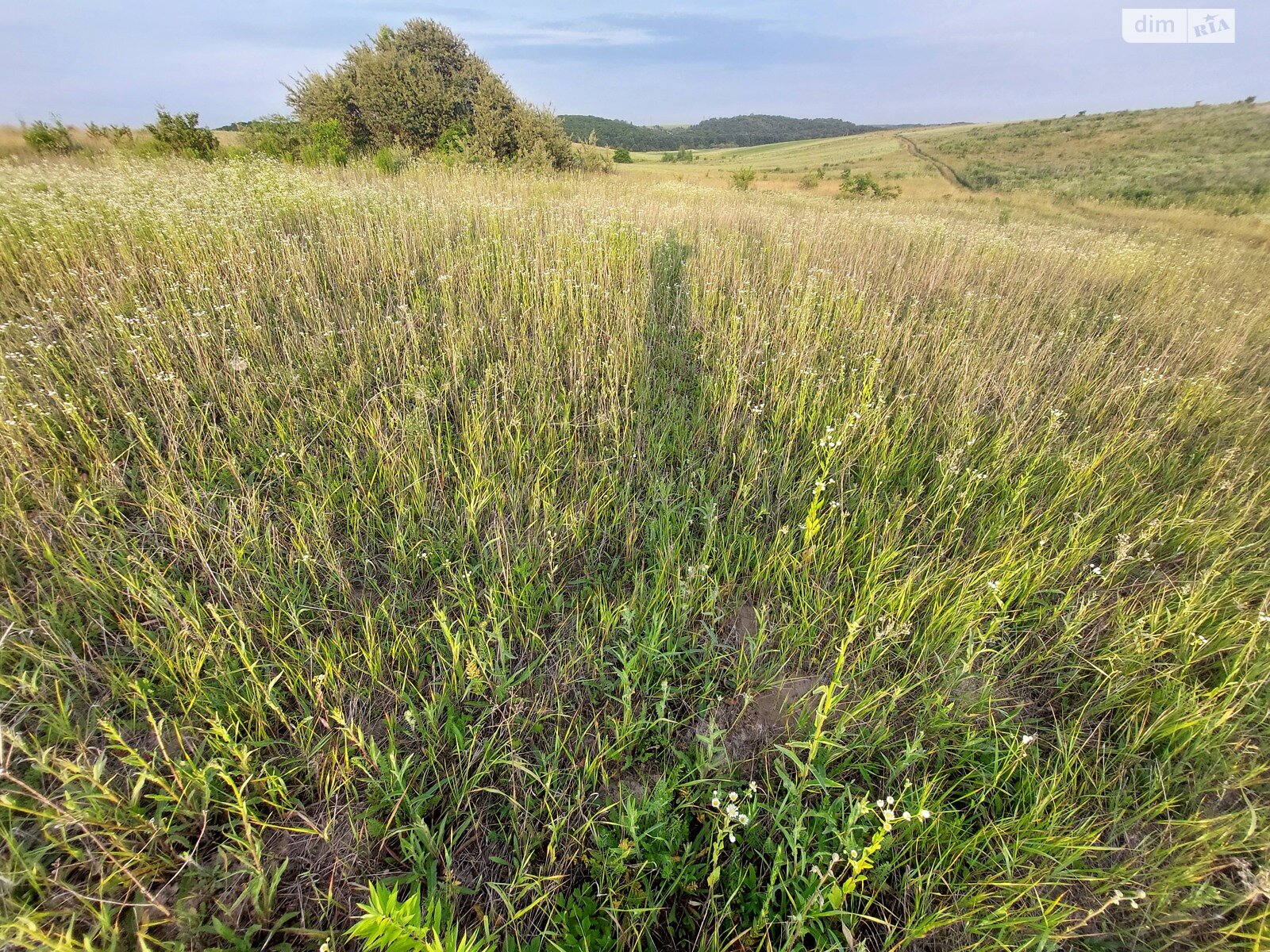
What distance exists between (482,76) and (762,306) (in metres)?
16.1

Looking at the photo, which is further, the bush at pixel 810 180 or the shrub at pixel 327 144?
the bush at pixel 810 180

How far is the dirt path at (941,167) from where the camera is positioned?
3083 centimetres

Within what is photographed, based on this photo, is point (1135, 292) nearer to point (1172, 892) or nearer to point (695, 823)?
point (1172, 892)

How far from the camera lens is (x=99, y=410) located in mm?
2490

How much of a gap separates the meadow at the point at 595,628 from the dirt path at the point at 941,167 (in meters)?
35.3

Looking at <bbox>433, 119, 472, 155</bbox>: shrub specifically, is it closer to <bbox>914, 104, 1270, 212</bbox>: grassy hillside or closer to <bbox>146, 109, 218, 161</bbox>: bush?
<bbox>146, 109, 218, 161</bbox>: bush

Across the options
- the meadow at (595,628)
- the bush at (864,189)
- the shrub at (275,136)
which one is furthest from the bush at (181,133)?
the bush at (864,189)

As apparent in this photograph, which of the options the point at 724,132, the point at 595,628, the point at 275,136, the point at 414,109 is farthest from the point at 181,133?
the point at 724,132

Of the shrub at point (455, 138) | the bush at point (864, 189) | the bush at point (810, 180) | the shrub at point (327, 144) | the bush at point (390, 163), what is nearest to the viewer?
the bush at point (390, 163)

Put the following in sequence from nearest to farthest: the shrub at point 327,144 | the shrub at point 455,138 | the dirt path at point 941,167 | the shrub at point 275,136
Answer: the shrub at point 327,144
the shrub at point 275,136
the shrub at point 455,138
the dirt path at point 941,167

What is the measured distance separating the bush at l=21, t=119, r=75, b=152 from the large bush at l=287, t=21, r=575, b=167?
17.7 feet

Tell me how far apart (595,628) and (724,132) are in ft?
370

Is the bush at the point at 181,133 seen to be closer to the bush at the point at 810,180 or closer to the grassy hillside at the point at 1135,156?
the bush at the point at 810,180

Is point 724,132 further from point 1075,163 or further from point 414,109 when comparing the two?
point 414,109
